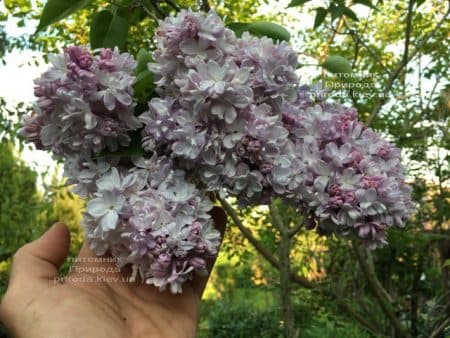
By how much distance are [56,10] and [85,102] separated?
173 mm

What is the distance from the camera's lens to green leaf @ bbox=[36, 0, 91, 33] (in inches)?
30.1

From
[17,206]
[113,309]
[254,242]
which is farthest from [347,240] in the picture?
[17,206]

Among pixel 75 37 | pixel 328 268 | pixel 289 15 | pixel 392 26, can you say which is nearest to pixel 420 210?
pixel 328 268

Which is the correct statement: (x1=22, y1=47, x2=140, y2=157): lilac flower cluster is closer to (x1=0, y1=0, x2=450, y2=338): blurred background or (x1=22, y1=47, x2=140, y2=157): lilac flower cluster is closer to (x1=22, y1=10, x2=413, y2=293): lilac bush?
(x1=22, y1=10, x2=413, y2=293): lilac bush

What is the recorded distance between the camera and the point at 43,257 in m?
0.93

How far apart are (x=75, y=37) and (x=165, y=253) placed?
6.45 ft

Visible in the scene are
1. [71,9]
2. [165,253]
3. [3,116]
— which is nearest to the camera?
[165,253]

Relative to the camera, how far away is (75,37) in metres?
2.42

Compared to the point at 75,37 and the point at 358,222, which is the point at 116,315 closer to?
the point at 358,222

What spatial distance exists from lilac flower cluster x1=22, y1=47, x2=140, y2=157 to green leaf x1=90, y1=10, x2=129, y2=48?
117mm

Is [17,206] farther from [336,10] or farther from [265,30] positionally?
[265,30]

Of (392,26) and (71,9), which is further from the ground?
(392,26)

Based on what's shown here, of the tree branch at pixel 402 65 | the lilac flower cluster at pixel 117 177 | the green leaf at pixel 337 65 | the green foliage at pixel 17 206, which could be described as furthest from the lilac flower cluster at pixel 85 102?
the green foliage at pixel 17 206

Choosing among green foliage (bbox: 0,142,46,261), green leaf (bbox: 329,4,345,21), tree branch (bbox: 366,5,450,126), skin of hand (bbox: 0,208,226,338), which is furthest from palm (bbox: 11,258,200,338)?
green foliage (bbox: 0,142,46,261)
